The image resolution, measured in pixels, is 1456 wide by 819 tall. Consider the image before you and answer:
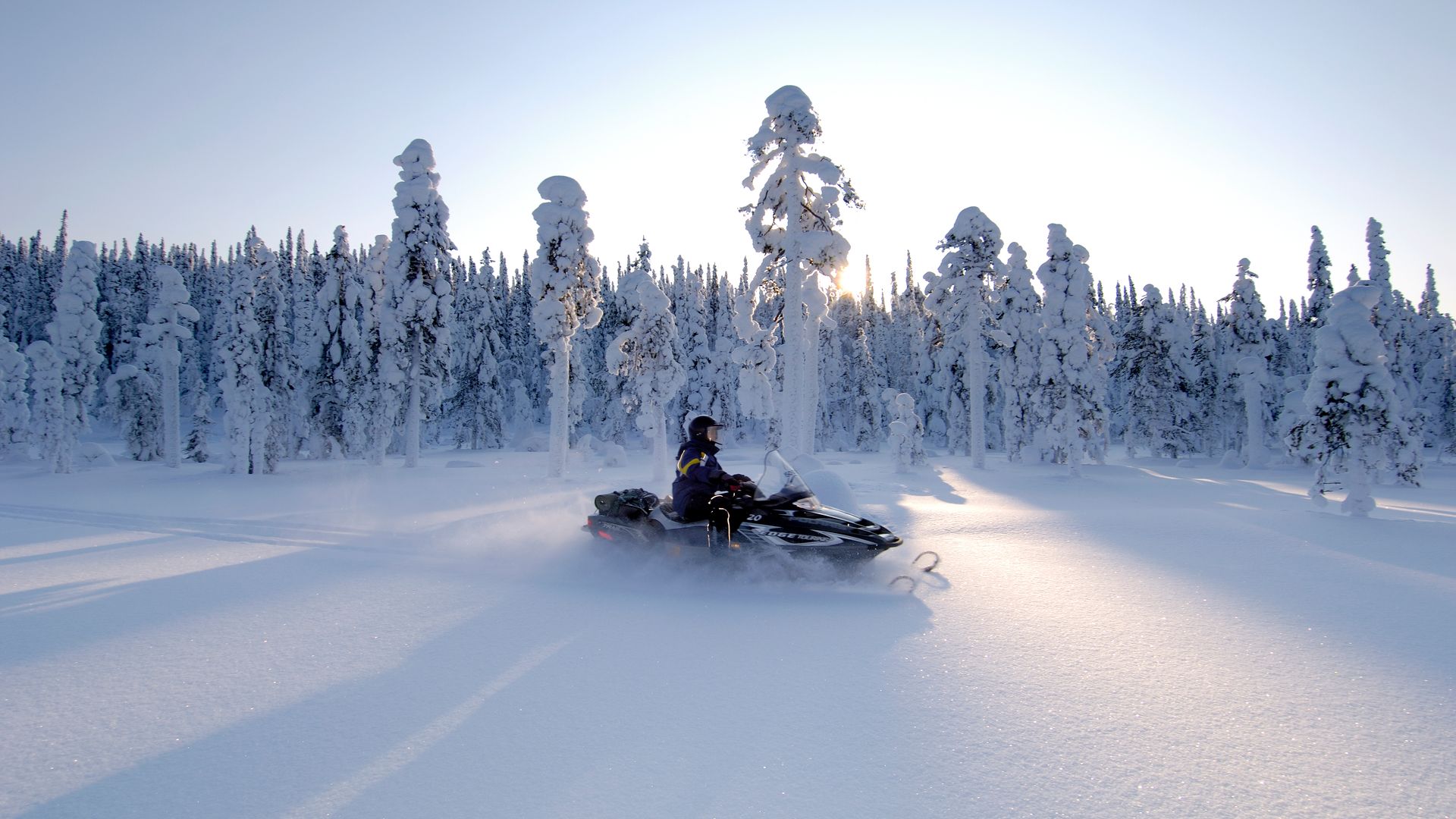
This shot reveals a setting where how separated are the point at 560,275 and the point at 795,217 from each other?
920 centimetres

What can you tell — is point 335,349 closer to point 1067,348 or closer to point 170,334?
point 170,334

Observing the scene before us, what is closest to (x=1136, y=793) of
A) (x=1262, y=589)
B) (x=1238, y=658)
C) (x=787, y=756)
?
(x=787, y=756)

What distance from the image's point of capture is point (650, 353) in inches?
1167

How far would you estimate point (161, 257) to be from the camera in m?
87.1

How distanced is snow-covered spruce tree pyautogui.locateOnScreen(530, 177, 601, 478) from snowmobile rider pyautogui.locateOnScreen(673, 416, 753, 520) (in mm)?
16880

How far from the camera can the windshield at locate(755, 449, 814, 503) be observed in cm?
812

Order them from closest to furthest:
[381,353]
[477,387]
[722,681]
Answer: [722,681] → [381,353] → [477,387]

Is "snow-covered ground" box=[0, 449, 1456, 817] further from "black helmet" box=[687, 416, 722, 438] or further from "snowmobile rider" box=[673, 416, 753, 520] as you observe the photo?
"black helmet" box=[687, 416, 722, 438]

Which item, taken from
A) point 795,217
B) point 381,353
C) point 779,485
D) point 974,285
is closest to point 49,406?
point 381,353

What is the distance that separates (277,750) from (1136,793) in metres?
4.66

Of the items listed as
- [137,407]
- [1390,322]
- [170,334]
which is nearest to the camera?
[170,334]

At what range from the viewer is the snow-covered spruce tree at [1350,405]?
531 inches

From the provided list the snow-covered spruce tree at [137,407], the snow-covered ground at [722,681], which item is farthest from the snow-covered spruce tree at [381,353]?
the snow-covered ground at [722,681]

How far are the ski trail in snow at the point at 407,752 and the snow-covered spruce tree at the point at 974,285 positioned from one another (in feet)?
90.6
